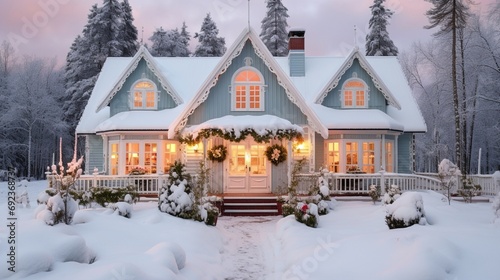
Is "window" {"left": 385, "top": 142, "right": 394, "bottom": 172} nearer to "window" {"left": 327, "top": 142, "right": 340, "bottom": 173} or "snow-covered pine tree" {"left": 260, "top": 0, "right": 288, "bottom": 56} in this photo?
"window" {"left": 327, "top": 142, "right": 340, "bottom": 173}

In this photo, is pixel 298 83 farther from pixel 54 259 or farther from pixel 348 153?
pixel 54 259

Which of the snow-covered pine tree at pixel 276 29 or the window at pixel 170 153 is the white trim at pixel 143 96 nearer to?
the window at pixel 170 153

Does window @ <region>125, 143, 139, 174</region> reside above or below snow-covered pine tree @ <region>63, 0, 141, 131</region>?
below

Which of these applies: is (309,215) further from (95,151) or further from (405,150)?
(95,151)

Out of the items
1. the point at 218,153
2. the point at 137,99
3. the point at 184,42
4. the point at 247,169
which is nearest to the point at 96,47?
the point at 184,42

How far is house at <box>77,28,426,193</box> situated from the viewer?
61.0 feet

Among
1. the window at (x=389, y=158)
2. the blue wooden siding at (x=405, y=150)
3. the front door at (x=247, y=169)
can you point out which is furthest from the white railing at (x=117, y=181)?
the blue wooden siding at (x=405, y=150)

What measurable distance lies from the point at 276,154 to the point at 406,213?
27.2 ft

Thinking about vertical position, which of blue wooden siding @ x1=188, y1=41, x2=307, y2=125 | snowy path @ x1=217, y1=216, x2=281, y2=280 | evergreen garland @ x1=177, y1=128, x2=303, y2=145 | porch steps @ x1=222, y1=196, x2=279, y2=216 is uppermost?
blue wooden siding @ x1=188, y1=41, x2=307, y2=125

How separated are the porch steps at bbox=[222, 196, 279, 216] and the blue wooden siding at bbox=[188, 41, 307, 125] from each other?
4.34 metres

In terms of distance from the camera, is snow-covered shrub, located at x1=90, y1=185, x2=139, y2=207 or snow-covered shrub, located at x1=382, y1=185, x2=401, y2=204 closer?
snow-covered shrub, located at x1=382, y1=185, x2=401, y2=204

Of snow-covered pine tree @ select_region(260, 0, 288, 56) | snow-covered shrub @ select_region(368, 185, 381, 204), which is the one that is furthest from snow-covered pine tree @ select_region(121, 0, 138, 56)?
snow-covered shrub @ select_region(368, 185, 381, 204)

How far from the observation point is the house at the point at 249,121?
18.6 m

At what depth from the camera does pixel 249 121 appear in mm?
17469
